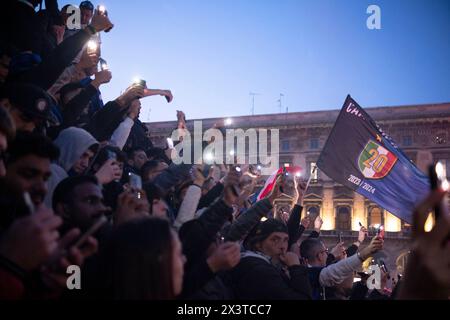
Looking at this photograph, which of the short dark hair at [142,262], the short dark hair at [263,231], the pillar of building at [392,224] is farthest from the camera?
the pillar of building at [392,224]

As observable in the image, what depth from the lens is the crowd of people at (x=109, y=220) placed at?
1.44m

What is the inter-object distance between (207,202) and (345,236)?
30592 millimetres

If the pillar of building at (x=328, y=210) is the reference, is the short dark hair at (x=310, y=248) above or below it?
above

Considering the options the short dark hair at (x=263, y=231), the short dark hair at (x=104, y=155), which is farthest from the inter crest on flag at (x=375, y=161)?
the short dark hair at (x=104, y=155)

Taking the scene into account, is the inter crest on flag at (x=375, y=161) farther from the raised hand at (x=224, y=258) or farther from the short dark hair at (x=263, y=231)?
the raised hand at (x=224, y=258)

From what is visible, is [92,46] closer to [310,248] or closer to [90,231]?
[90,231]

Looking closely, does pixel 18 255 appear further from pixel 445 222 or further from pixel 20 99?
pixel 20 99

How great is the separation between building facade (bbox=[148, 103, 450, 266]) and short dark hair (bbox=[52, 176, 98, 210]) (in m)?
31.5

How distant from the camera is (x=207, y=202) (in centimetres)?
542

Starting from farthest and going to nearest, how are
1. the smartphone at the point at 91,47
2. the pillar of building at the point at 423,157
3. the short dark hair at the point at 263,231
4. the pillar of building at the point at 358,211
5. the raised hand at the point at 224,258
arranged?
the pillar of building at the point at 358,211 → the pillar of building at the point at 423,157 → the smartphone at the point at 91,47 → the short dark hair at the point at 263,231 → the raised hand at the point at 224,258

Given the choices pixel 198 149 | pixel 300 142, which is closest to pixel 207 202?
pixel 198 149

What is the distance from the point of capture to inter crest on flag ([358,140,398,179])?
6.88 metres

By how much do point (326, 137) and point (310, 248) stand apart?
31.6 metres
